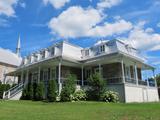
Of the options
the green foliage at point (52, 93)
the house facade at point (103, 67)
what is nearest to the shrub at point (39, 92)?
the house facade at point (103, 67)

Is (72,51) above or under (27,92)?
above


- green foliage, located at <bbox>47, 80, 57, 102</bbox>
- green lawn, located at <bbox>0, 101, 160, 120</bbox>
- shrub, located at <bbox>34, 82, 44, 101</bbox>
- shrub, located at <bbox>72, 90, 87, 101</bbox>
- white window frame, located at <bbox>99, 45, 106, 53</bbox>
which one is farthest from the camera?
white window frame, located at <bbox>99, 45, 106, 53</bbox>

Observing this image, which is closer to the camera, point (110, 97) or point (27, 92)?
point (110, 97)

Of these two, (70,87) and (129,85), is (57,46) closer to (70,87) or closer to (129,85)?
(70,87)

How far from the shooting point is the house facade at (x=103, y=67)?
2053cm

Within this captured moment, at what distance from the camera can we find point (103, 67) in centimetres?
2439

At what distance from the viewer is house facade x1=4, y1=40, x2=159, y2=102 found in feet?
67.4

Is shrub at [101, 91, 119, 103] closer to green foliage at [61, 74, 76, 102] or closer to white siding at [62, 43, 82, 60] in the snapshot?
green foliage at [61, 74, 76, 102]

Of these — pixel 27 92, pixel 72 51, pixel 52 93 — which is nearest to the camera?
pixel 52 93

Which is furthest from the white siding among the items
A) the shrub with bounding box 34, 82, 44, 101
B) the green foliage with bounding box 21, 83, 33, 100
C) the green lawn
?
the green lawn

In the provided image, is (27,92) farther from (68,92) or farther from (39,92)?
(68,92)

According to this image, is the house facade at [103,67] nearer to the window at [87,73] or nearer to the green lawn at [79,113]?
the window at [87,73]

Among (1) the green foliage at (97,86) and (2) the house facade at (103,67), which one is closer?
(1) the green foliage at (97,86)

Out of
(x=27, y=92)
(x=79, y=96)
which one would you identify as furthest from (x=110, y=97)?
(x=27, y=92)
